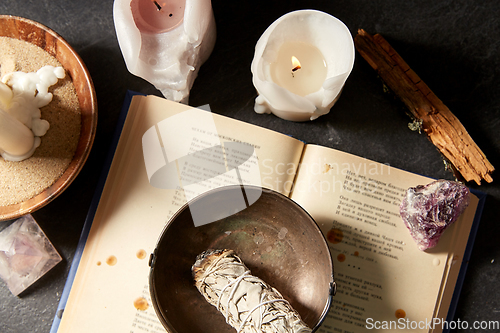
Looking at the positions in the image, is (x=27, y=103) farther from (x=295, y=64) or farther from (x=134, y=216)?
(x=295, y=64)

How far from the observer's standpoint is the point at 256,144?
1.87 ft

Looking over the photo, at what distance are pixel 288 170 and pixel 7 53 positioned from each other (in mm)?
496

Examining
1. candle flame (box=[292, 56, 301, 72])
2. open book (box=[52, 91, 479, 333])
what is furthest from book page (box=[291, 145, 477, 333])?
candle flame (box=[292, 56, 301, 72])

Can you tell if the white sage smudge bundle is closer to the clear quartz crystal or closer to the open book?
the open book

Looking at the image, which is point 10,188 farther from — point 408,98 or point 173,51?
point 408,98

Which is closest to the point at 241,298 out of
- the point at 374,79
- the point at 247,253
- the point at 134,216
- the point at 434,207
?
the point at 247,253

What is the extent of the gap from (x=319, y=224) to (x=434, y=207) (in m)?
0.19

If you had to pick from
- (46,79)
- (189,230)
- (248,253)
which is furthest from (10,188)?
(248,253)

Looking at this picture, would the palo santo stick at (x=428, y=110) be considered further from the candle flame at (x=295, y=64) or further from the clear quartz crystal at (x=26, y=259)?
the clear quartz crystal at (x=26, y=259)

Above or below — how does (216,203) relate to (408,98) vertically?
below

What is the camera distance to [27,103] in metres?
0.49

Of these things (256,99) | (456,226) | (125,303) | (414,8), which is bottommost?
(125,303)

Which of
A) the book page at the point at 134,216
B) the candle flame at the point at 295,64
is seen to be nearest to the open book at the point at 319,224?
the book page at the point at 134,216

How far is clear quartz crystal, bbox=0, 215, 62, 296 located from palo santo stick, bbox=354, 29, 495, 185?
26.6 inches
